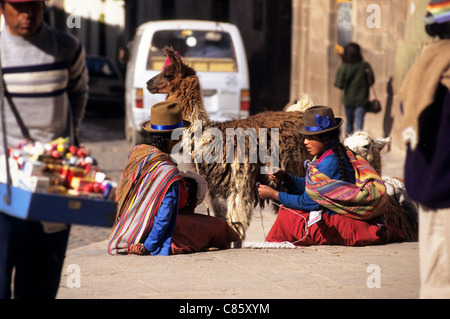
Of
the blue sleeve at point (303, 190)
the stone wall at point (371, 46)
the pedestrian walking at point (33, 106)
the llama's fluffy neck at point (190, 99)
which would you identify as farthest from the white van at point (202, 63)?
the pedestrian walking at point (33, 106)

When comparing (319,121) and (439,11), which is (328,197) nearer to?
(319,121)

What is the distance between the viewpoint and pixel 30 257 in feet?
12.9

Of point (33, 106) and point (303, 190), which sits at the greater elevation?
point (33, 106)

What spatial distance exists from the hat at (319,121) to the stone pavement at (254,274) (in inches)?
37.0

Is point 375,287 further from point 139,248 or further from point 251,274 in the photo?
point 139,248

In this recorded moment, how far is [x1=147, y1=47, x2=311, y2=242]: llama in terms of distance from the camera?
21.5 feet

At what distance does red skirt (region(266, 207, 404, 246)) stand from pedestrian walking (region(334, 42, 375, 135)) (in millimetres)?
6356

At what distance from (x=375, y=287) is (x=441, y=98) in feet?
6.19

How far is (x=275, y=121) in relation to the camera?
22.2 feet

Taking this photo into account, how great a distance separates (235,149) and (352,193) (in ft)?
3.48

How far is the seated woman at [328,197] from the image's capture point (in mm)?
6121

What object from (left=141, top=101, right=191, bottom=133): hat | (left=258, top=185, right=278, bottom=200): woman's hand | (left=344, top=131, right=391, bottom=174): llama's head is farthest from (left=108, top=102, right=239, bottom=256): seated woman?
(left=344, top=131, right=391, bottom=174): llama's head

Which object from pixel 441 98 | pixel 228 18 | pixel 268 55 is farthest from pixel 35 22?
pixel 228 18

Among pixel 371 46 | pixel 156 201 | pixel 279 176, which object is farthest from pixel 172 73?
pixel 371 46
